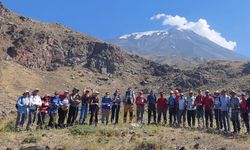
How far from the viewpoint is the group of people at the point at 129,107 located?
800 inches

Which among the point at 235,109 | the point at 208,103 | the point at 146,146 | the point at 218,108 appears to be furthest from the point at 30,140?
the point at 235,109

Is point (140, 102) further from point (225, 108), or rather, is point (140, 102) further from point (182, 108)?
point (225, 108)

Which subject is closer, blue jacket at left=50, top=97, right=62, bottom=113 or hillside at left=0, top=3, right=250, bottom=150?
blue jacket at left=50, top=97, right=62, bottom=113

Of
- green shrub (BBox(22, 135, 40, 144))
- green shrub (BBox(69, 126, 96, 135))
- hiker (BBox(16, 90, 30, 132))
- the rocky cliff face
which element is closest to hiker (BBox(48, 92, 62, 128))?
hiker (BBox(16, 90, 30, 132))

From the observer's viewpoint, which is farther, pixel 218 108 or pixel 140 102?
pixel 140 102

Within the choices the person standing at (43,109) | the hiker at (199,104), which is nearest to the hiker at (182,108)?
the hiker at (199,104)

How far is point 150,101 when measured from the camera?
2308 cm

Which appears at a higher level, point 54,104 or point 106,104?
point 106,104

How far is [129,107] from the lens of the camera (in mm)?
22812

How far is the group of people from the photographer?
2033 cm

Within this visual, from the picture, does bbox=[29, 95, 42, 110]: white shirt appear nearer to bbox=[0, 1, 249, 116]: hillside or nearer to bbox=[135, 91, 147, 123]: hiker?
bbox=[135, 91, 147, 123]: hiker

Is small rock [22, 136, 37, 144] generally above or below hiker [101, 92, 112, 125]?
below

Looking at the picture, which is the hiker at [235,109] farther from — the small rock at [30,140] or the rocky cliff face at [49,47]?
the rocky cliff face at [49,47]

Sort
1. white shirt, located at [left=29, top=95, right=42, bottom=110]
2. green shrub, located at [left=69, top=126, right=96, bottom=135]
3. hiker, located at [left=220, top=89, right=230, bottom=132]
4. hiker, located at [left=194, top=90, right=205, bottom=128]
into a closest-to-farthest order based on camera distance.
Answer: green shrub, located at [left=69, top=126, right=96, bottom=135]
white shirt, located at [left=29, top=95, right=42, bottom=110]
hiker, located at [left=220, top=89, right=230, bottom=132]
hiker, located at [left=194, top=90, right=205, bottom=128]
